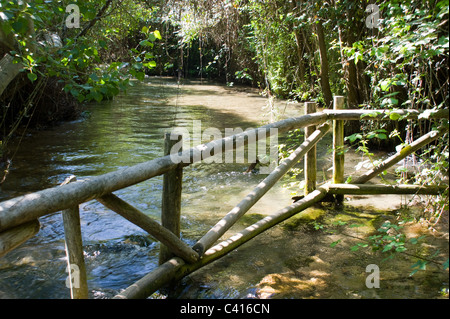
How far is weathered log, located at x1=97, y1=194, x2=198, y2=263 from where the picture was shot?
2686 millimetres

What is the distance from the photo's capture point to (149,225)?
290cm

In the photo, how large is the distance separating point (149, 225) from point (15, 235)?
960mm

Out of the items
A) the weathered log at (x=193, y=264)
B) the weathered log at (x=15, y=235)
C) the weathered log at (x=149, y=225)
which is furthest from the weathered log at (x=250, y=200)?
the weathered log at (x=15, y=235)

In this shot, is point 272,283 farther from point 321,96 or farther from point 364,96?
point 321,96

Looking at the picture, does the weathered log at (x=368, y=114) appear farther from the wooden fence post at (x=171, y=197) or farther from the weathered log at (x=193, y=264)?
the wooden fence post at (x=171, y=197)

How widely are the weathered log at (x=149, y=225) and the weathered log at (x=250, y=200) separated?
0.69 feet

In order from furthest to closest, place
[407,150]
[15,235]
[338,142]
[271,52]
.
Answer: [271,52]
[338,142]
[407,150]
[15,235]

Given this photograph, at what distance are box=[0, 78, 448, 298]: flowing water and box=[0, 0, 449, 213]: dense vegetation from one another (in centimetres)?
78

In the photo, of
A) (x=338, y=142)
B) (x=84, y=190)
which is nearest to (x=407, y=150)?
(x=338, y=142)

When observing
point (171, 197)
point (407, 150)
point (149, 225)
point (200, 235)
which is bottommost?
point (200, 235)

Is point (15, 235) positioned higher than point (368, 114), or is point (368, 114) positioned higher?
point (368, 114)

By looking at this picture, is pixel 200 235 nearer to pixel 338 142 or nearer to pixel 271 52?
pixel 338 142

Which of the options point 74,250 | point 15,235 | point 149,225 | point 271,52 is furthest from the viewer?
point 271,52

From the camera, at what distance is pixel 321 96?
9617 mm
